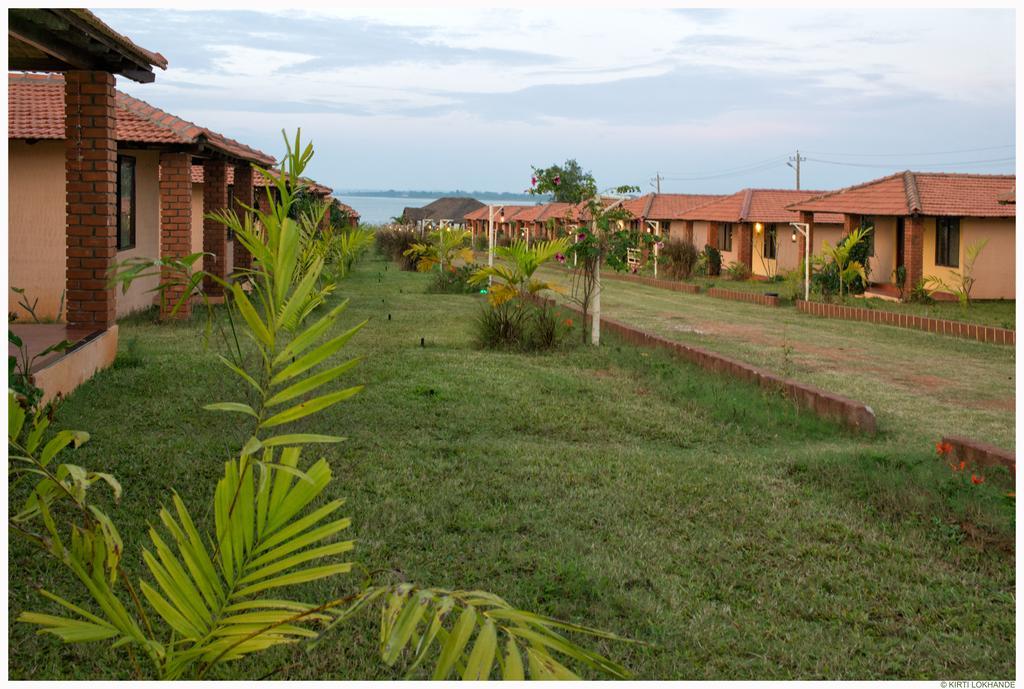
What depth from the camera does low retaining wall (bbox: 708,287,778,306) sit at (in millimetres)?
24375

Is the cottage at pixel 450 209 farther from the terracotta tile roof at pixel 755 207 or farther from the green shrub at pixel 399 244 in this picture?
the terracotta tile roof at pixel 755 207

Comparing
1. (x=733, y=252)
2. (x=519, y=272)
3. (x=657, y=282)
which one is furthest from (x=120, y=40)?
(x=733, y=252)

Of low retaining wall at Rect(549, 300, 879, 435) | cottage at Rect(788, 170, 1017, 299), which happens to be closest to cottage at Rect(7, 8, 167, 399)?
low retaining wall at Rect(549, 300, 879, 435)

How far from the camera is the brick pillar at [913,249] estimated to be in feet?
78.5

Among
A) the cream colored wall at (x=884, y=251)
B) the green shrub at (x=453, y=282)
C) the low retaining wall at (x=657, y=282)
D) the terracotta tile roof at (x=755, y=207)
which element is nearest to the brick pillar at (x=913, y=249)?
the cream colored wall at (x=884, y=251)

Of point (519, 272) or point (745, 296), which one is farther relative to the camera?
point (745, 296)

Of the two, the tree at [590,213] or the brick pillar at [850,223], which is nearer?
the tree at [590,213]

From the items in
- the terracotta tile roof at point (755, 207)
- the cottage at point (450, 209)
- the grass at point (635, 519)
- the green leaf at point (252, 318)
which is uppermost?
the cottage at point (450, 209)

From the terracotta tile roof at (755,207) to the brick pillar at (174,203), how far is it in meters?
21.2

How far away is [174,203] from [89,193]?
5599 millimetres

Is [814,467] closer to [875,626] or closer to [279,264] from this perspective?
[875,626]

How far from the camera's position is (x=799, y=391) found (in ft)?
31.1

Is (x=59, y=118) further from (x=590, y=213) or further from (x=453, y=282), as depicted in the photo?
(x=453, y=282)

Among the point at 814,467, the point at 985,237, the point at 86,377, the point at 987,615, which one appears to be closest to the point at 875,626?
the point at 987,615
